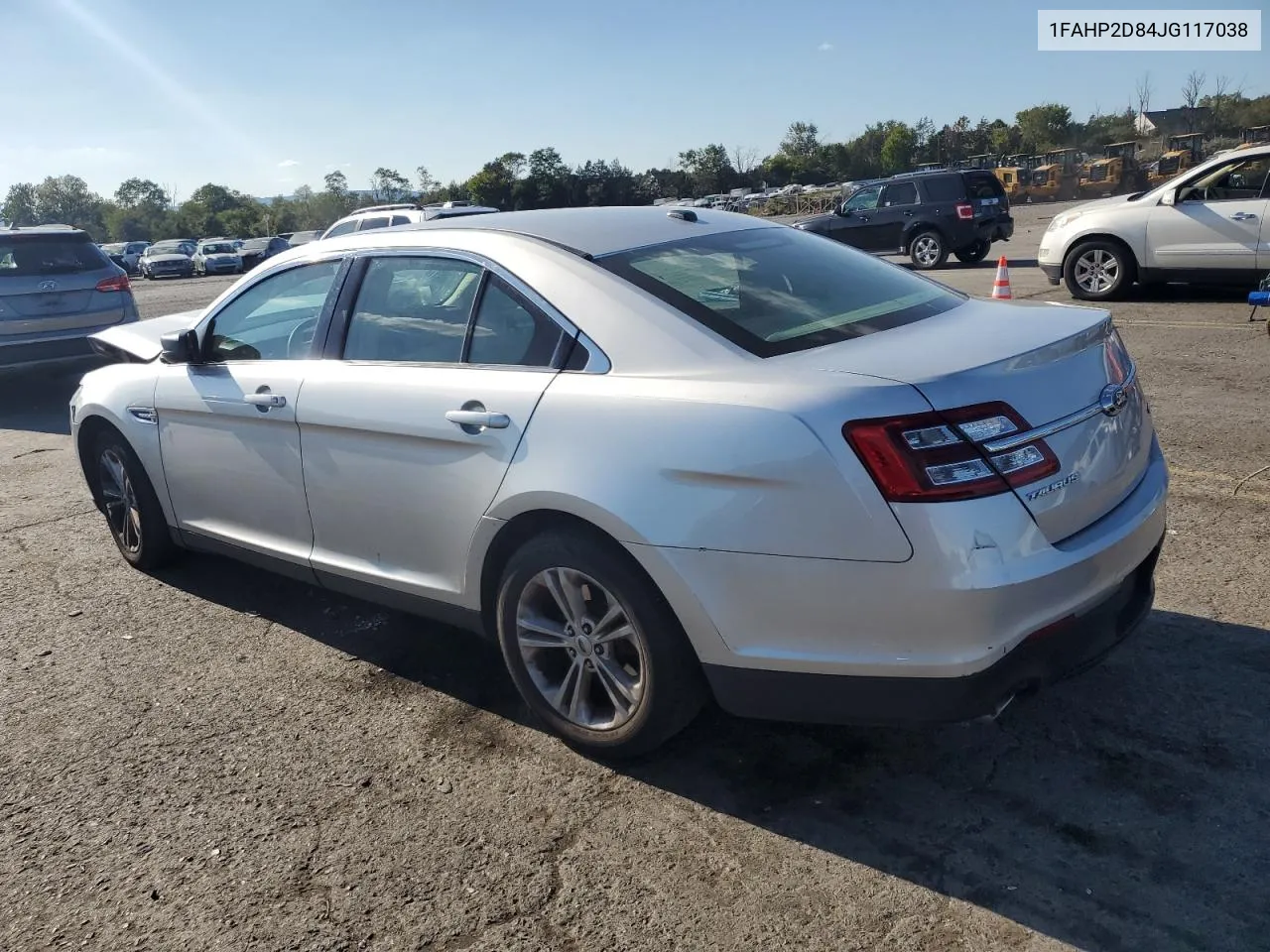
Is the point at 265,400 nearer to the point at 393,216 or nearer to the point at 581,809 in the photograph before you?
the point at 581,809

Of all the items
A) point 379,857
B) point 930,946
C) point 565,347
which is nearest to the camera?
point 930,946

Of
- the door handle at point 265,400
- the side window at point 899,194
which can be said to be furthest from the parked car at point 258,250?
the door handle at point 265,400

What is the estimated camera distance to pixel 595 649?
10.6 ft

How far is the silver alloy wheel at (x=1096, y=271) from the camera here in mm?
11953

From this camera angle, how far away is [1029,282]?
15.0 metres

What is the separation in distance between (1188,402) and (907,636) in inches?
216

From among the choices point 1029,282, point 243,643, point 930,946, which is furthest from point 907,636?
point 1029,282

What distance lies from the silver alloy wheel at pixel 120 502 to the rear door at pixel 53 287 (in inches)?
250

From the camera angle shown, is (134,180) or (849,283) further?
(134,180)

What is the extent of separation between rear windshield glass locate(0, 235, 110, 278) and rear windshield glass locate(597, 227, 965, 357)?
9481 millimetres

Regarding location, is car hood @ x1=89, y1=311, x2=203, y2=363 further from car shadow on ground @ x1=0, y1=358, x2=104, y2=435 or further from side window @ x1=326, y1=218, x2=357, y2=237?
side window @ x1=326, y1=218, x2=357, y2=237

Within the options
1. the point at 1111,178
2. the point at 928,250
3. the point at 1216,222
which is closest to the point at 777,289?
the point at 1216,222

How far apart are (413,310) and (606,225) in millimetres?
744

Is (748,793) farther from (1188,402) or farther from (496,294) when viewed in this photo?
(1188,402)
